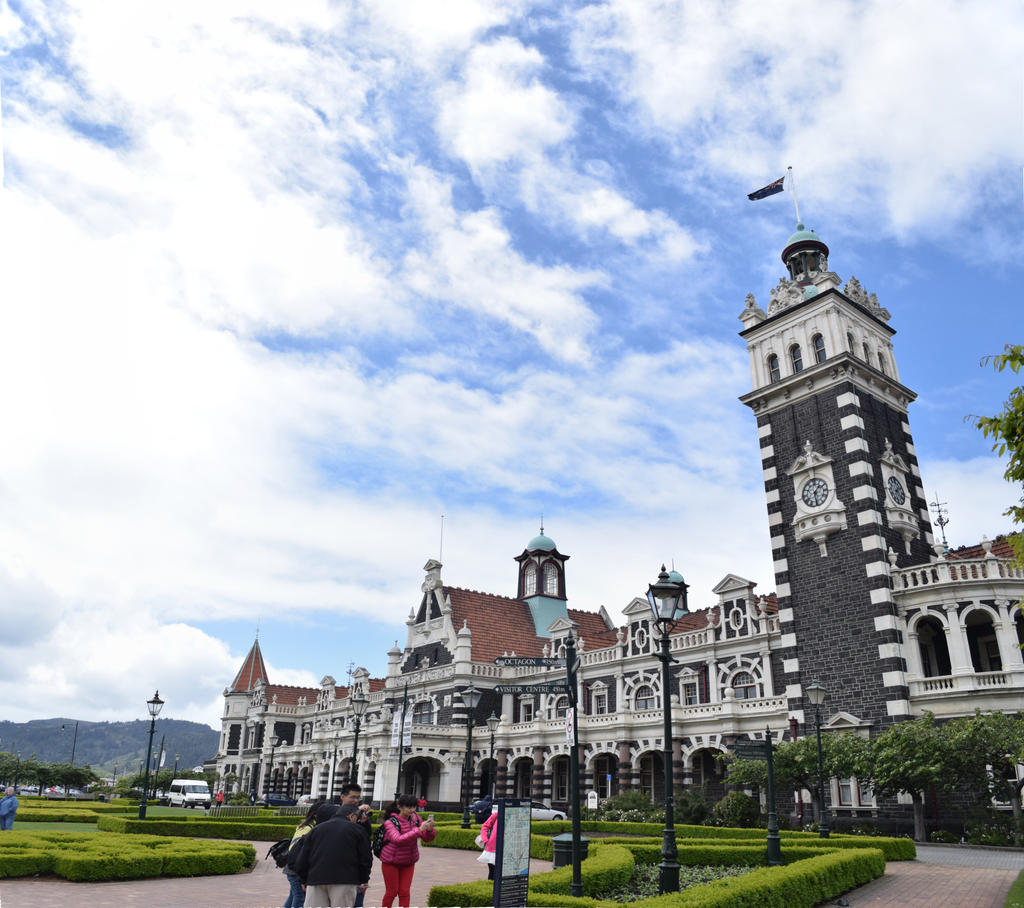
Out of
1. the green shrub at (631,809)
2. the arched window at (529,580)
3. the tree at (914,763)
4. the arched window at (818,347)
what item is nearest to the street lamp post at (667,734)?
the tree at (914,763)

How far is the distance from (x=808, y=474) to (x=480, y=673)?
26.2m

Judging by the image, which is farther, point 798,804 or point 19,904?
point 798,804

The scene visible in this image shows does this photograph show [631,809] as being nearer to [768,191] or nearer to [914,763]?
[914,763]

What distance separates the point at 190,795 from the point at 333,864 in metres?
64.3

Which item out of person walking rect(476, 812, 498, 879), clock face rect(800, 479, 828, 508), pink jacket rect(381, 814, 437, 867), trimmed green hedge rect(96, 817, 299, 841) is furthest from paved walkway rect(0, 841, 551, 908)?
clock face rect(800, 479, 828, 508)

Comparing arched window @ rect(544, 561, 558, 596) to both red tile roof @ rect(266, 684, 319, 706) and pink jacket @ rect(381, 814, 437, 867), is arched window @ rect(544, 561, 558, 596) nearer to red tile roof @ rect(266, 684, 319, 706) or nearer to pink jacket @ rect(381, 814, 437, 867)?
red tile roof @ rect(266, 684, 319, 706)

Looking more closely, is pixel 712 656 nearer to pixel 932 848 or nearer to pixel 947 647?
pixel 947 647

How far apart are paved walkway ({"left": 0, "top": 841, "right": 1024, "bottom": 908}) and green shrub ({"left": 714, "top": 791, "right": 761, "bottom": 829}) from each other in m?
9.79

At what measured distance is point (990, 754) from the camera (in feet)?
78.9

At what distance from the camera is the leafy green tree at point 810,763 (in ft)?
88.9

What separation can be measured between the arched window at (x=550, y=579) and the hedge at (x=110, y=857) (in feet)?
134

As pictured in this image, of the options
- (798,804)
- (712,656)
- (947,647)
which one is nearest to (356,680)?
(712,656)

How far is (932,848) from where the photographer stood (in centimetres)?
2505

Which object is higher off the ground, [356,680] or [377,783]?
[356,680]
